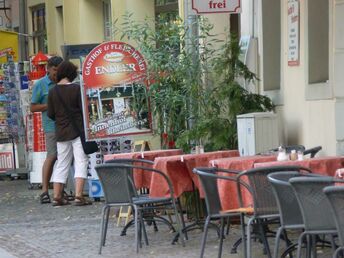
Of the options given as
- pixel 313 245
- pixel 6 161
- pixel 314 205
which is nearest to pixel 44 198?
pixel 6 161

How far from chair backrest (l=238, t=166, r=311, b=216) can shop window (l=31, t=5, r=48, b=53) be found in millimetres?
17934

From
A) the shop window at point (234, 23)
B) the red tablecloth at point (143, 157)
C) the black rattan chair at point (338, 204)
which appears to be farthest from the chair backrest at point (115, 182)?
the shop window at point (234, 23)

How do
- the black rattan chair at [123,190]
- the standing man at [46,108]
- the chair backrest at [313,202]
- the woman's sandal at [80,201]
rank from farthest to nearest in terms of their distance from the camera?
the standing man at [46,108]
the woman's sandal at [80,201]
the black rattan chair at [123,190]
the chair backrest at [313,202]

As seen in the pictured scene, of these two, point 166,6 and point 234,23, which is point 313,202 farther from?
point 166,6

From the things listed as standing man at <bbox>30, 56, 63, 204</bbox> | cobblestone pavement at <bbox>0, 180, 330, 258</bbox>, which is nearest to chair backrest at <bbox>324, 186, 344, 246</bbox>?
cobblestone pavement at <bbox>0, 180, 330, 258</bbox>

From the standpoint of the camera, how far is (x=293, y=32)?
11.0m

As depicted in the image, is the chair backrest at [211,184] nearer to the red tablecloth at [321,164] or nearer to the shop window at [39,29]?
the red tablecloth at [321,164]

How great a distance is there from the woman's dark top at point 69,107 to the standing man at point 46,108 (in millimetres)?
603

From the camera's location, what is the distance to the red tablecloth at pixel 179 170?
9.33 meters

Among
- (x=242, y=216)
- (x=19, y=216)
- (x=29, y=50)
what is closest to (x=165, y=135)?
(x=19, y=216)

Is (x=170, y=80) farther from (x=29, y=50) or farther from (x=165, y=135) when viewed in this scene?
(x=29, y=50)

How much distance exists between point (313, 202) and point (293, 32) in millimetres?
4874

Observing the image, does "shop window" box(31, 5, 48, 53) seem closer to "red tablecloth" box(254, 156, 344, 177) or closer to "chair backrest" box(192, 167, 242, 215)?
"chair backrest" box(192, 167, 242, 215)

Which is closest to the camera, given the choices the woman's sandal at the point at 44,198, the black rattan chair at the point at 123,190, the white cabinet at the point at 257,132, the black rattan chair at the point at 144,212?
the black rattan chair at the point at 123,190
